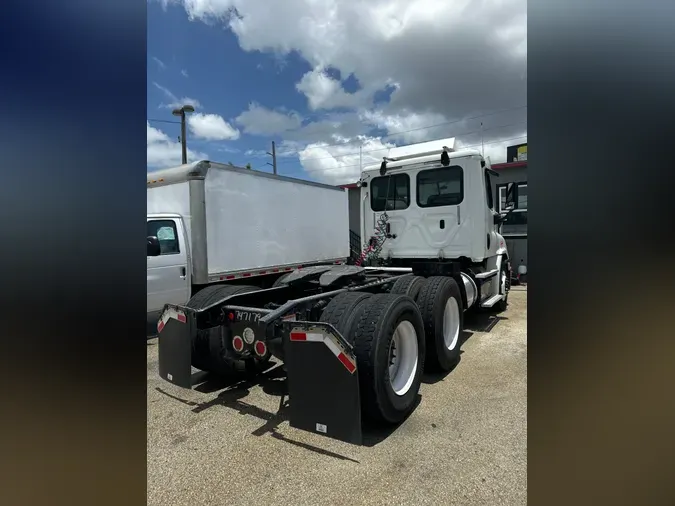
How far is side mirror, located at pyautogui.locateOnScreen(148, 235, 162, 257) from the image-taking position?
634 cm

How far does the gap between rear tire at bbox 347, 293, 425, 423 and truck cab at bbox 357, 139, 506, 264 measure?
288 centimetres

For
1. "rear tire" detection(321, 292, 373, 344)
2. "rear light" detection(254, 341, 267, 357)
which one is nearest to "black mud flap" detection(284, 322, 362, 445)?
"rear tire" detection(321, 292, 373, 344)

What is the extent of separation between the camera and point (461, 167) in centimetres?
630

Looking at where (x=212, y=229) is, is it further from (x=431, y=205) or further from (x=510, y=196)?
(x=510, y=196)

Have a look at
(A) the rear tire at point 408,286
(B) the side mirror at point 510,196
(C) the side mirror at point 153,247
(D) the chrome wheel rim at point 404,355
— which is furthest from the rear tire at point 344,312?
(B) the side mirror at point 510,196

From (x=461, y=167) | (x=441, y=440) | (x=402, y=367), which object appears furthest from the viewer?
(x=461, y=167)

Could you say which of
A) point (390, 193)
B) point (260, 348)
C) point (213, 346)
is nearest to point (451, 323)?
point (390, 193)

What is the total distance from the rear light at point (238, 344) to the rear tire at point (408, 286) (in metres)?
2.04

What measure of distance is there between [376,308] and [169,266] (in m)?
4.71
